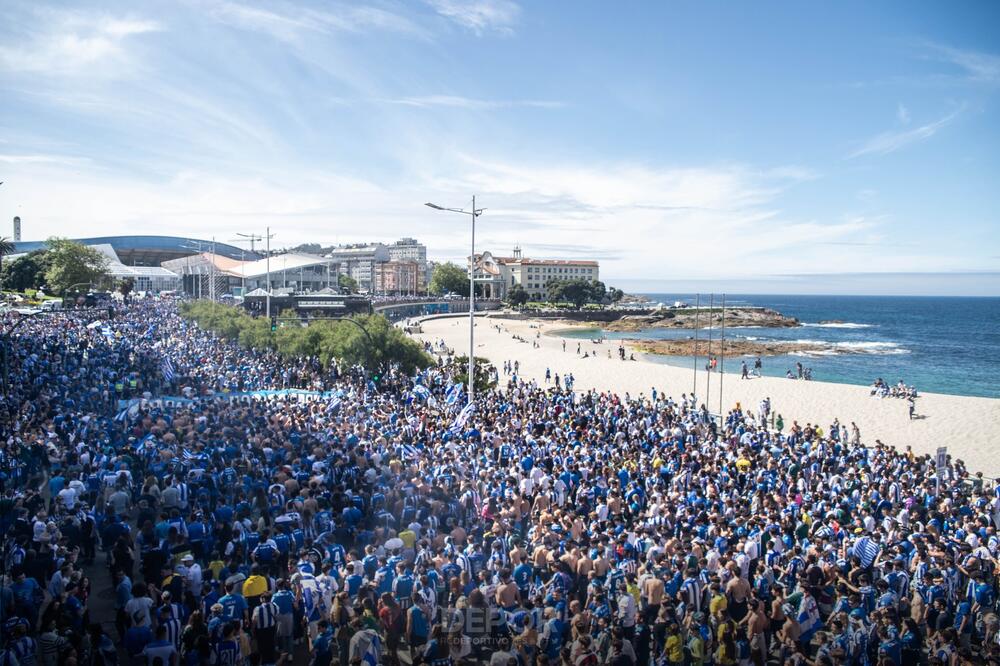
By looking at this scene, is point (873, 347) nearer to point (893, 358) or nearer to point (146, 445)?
point (893, 358)

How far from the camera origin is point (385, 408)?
20422 millimetres

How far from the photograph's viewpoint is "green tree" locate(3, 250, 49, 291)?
229 feet

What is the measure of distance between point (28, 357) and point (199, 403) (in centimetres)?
958

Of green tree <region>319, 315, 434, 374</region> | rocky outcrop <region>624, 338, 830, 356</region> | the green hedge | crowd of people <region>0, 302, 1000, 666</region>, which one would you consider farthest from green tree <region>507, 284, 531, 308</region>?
crowd of people <region>0, 302, 1000, 666</region>

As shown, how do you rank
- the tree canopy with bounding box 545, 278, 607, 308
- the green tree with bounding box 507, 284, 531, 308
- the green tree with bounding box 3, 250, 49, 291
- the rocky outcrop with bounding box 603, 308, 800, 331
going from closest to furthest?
1. the green tree with bounding box 3, 250, 49, 291
2. the rocky outcrop with bounding box 603, 308, 800, 331
3. the green tree with bounding box 507, 284, 531, 308
4. the tree canopy with bounding box 545, 278, 607, 308

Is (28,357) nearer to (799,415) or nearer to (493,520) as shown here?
(493,520)

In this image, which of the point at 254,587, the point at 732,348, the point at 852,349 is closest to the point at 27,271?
the point at 732,348

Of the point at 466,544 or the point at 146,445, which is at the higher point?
the point at 146,445

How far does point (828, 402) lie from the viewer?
33031mm

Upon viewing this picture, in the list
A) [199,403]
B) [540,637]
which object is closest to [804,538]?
[540,637]

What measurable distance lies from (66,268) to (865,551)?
252ft

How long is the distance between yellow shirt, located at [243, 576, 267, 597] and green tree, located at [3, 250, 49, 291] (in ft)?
256

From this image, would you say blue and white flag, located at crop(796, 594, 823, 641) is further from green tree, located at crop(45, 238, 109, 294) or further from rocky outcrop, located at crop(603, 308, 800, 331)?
rocky outcrop, located at crop(603, 308, 800, 331)

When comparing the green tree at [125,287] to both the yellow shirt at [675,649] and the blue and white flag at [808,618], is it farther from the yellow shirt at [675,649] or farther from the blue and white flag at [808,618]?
the blue and white flag at [808,618]
